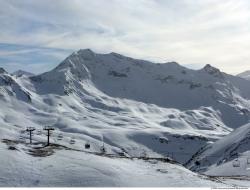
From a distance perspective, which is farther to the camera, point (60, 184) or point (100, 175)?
point (100, 175)

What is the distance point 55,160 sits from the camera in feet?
184

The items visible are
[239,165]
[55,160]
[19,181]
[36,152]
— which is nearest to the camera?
[19,181]

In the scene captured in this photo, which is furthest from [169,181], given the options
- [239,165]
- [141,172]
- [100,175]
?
[239,165]

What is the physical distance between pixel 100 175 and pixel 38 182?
22.5 ft

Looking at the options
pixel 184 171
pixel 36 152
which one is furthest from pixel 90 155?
pixel 184 171

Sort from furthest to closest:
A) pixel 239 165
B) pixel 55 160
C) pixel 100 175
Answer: pixel 239 165
pixel 55 160
pixel 100 175

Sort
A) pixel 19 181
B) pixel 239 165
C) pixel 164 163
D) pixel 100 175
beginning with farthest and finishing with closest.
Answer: pixel 239 165, pixel 164 163, pixel 100 175, pixel 19 181

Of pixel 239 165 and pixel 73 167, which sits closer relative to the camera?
pixel 73 167

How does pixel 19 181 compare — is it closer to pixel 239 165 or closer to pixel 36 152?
pixel 36 152

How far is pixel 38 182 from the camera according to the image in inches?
1925

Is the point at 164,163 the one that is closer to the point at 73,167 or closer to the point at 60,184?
the point at 73,167

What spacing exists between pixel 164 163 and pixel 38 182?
66.0 ft

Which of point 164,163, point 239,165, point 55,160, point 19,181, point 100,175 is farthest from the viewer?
point 239,165

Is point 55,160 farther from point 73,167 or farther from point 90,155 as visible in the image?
point 90,155
